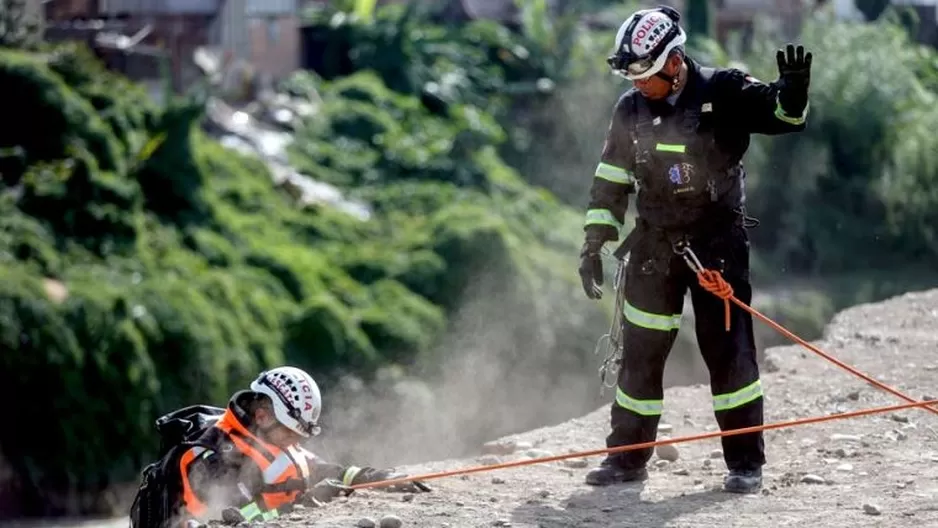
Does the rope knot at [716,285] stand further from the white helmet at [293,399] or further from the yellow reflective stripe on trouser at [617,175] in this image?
the white helmet at [293,399]

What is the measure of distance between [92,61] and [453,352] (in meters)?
7.32

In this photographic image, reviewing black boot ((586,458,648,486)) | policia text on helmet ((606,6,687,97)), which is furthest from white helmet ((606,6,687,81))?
black boot ((586,458,648,486))

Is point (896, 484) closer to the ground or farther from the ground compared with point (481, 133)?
farther from the ground

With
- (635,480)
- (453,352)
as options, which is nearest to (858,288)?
(453,352)

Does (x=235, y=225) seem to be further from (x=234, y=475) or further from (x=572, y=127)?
(x=234, y=475)

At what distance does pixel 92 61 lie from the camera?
28.7 metres

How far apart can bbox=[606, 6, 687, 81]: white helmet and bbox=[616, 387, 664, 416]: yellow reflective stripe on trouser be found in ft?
5.17

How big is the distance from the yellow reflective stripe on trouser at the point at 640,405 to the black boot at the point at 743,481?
1.65ft

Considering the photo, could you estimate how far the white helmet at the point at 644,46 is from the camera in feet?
27.8

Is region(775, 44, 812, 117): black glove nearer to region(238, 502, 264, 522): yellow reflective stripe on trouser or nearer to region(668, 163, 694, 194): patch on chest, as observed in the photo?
region(668, 163, 694, 194): patch on chest

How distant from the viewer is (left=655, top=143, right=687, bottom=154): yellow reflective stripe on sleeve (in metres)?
8.53

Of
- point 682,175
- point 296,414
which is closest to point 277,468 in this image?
point 296,414

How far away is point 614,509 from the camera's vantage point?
8.38 metres

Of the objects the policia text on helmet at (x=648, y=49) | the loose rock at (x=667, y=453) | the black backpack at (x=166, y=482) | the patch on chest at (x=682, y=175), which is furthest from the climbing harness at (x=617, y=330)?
the black backpack at (x=166, y=482)
